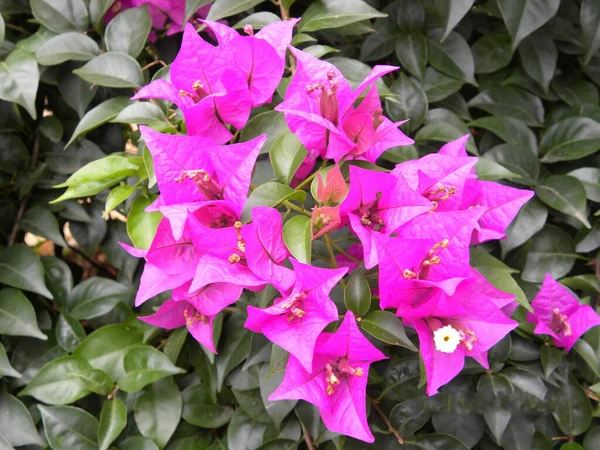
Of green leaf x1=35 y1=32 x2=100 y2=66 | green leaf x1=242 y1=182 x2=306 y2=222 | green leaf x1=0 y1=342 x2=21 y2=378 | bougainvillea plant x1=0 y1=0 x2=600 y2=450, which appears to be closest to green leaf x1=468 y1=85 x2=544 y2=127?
bougainvillea plant x1=0 y1=0 x2=600 y2=450

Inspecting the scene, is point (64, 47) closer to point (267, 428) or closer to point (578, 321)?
point (267, 428)

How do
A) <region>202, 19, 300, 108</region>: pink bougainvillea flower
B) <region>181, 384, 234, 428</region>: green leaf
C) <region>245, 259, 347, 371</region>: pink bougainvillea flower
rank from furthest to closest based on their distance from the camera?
1. <region>181, 384, 234, 428</region>: green leaf
2. <region>202, 19, 300, 108</region>: pink bougainvillea flower
3. <region>245, 259, 347, 371</region>: pink bougainvillea flower

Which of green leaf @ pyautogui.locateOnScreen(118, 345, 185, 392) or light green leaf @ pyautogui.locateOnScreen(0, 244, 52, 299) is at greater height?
light green leaf @ pyautogui.locateOnScreen(0, 244, 52, 299)

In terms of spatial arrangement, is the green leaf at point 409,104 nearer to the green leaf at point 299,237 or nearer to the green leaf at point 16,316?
the green leaf at point 299,237

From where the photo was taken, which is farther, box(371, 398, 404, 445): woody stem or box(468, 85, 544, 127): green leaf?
box(468, 85, 544, 127): green leaf

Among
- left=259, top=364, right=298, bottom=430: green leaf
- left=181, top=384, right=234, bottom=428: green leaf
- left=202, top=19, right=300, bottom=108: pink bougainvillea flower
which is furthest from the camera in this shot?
left=181, top=384, right=234, bottom=428: green leaf

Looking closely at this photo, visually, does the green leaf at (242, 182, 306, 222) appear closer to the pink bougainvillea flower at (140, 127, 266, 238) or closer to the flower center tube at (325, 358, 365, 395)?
the pink bougainvillea flower at (140, 127, 266, 238)

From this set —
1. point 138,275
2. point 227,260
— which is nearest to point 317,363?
point 227,260
